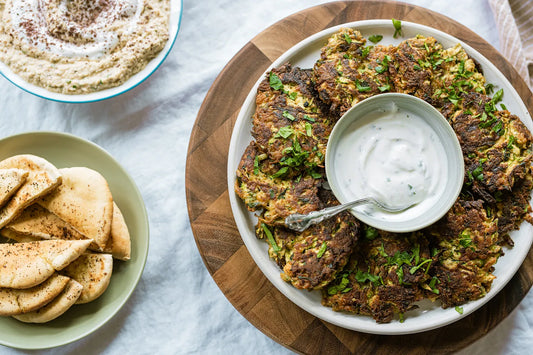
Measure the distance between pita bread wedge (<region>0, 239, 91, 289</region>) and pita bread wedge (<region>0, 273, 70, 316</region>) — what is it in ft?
0.20

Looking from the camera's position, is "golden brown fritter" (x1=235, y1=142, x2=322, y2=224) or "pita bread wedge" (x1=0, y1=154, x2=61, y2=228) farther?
"pita bread wedge" (x1=0, y1=154, x2=61, y2=228)

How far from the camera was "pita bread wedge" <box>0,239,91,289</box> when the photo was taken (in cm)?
317

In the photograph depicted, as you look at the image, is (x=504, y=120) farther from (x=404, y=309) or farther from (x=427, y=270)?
(x=404, y=309)

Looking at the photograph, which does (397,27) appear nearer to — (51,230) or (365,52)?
(365,52)

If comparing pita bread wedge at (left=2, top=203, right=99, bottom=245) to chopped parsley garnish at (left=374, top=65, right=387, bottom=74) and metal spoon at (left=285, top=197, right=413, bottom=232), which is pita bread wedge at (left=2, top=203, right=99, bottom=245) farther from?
chopped parsley garnish at (left=374, top=65, right=387, bottom=74)

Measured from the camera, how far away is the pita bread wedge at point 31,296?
3.20 m

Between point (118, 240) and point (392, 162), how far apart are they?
6.20ft

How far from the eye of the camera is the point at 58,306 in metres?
3.25

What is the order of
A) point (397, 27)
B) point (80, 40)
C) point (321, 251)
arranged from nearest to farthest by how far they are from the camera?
point (321, 251) → point (397, 27) → point (80, 40)

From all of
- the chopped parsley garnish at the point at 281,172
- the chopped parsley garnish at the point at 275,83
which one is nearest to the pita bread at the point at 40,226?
the chopped parsley garnish at the point at 281,172

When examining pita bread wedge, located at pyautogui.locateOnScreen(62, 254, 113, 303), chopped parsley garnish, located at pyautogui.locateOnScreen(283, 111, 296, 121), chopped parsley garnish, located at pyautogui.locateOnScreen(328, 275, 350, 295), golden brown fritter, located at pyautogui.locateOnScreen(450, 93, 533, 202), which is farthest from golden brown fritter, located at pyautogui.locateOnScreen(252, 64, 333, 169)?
pita bread wedge, located at pyautogui.locateOnScreen(62, 254, 113, 303)

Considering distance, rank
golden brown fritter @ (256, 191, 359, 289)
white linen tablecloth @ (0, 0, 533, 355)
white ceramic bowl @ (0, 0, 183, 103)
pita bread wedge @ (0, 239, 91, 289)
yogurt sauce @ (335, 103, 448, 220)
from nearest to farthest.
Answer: yogurt sauce @ (335, 103, 448, 220) → golden brown fritter @ (256, 191, 359, 289) → pita bread wedge @ (0, 239, 91, 289) → white ceramic bowl @ (0, 0, 183, 103) → white linen tablecloth @ (0, 0, 533, 355)

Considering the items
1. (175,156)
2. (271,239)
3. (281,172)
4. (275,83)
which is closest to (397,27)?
(275,83)

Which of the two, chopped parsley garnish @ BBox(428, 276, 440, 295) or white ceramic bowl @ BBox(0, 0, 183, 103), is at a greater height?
white ceramic bowl @ BBox(0, 0, 183, 103)
